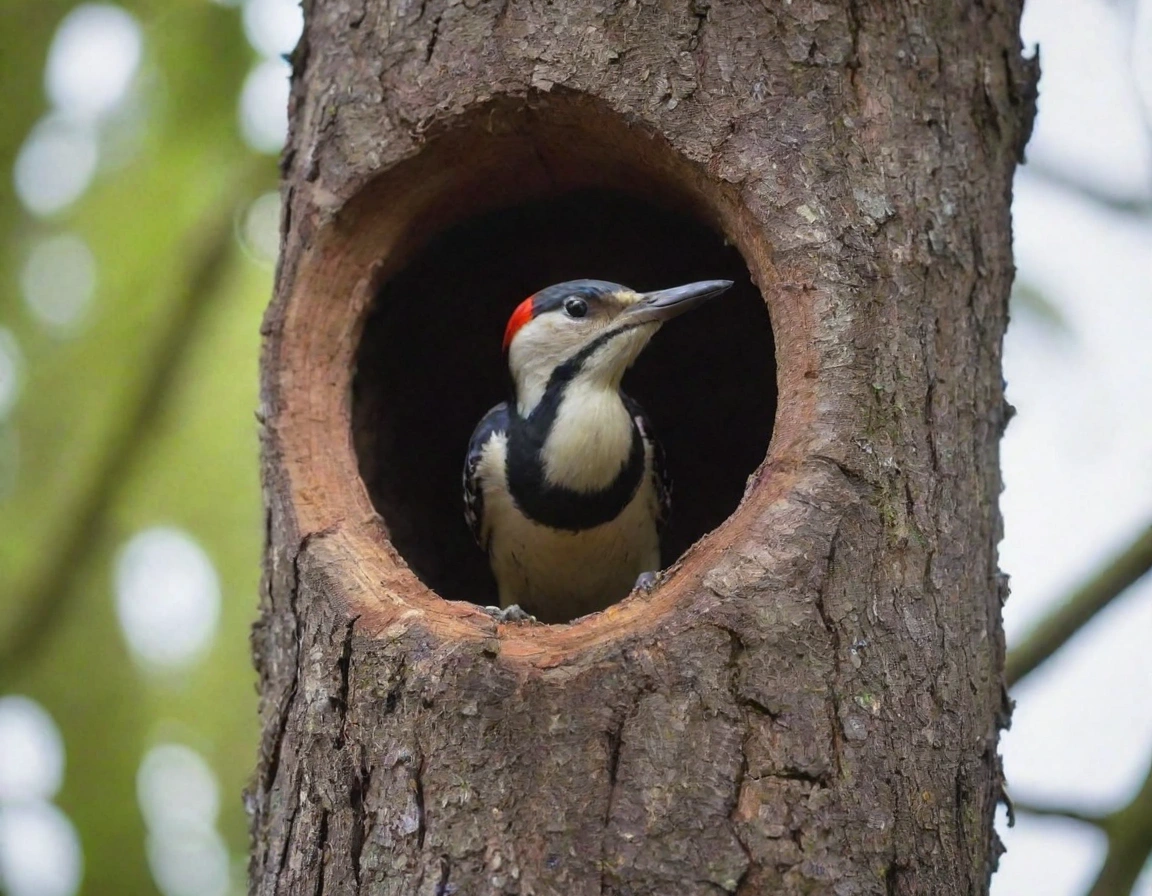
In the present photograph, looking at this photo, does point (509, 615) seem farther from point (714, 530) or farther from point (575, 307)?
point (575, 307)

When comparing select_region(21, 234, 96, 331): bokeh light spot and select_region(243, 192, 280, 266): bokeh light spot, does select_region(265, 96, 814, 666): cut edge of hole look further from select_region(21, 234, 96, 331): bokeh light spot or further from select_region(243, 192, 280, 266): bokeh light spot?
select_region(21, 234, 96, 331): bokeh light spot

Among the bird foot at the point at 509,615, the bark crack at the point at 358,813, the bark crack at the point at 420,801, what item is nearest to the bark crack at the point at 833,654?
the bird foot at the point at 509,615

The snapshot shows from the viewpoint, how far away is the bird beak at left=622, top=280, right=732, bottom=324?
4.13m

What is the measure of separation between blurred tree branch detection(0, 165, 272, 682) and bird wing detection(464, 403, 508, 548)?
47.7 inches

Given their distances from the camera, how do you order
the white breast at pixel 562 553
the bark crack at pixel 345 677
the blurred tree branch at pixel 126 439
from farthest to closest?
the blurred tree branch at pixel 126 439, the white breast at pixel 562 553, the bark crack at pixel 345 677

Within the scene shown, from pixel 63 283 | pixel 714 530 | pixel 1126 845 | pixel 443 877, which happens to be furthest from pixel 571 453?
pixel 63 283

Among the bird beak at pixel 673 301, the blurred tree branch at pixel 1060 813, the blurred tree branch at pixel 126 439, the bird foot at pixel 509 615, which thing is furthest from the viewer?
the blurred tree branch at pixel 126 439

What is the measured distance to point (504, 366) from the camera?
4.86 metres

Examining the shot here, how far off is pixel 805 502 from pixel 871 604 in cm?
29

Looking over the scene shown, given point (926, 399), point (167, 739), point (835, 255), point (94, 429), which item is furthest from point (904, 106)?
point (167, 739)

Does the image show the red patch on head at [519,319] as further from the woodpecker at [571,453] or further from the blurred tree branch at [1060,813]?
the blurred tree branch at [1060,813]

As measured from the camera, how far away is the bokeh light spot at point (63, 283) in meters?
5.55

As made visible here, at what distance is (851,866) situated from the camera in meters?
2.86

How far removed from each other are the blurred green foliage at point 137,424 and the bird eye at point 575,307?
1.37 metres
